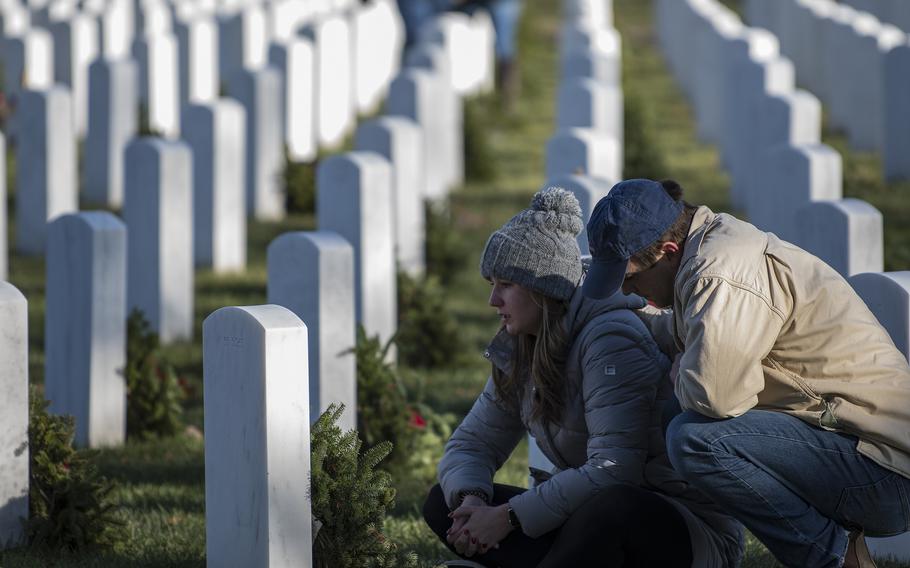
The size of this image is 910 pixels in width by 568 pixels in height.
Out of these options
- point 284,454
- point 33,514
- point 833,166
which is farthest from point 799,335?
point 833,166

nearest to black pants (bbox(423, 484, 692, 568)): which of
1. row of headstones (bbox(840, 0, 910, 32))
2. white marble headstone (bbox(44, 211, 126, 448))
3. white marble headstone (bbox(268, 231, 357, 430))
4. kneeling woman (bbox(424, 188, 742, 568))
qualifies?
kneeling woman (bbox(424, 188, 742, 568))

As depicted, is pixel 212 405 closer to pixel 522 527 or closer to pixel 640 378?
pixel 522 527

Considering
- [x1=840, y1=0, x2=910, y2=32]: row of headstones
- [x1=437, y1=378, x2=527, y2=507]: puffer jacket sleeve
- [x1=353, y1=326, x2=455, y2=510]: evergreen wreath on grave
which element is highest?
[x1=840, y1=0, x2=910, y2=32]: row of headstones

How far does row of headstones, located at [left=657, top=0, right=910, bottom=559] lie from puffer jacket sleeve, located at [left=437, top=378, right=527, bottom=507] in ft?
3.45

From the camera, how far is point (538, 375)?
358 cm

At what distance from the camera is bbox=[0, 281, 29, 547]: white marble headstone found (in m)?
3.99

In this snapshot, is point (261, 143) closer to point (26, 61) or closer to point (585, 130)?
point (26, 61)

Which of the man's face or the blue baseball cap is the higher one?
the blue baseball cap

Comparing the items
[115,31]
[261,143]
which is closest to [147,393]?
[261,143]

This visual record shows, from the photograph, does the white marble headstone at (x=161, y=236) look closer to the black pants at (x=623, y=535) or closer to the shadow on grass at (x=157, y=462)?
the shadow on grass at (x=157, y=462)

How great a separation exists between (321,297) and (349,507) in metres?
1.37

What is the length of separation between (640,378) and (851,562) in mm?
653

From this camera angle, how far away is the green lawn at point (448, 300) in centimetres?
431

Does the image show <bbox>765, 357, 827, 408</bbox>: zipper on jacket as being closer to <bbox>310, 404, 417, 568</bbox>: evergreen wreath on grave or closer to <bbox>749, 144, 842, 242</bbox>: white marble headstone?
<bbox>310, 404, 417, 568</bbox>: evergreen wreath on grave
